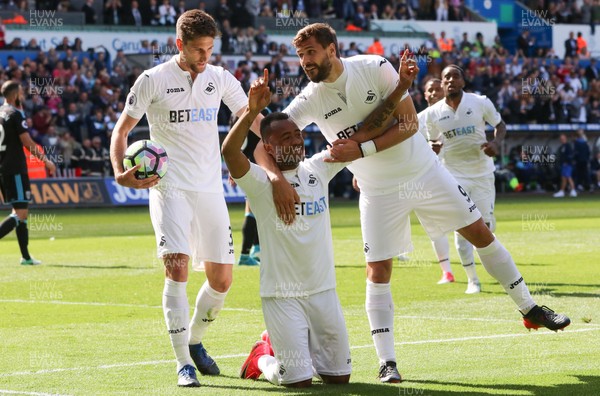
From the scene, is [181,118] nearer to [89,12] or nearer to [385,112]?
[385,112]

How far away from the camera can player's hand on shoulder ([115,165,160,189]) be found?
773cm

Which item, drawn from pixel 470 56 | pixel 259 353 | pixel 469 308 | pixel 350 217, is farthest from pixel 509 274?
pixel 470 56

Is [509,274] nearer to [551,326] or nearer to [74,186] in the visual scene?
[551,326]

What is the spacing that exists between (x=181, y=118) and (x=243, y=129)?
1.13 m

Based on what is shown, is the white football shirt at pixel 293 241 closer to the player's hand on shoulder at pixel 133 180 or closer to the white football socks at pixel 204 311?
the player's hand on shoulder at pixel 133 180

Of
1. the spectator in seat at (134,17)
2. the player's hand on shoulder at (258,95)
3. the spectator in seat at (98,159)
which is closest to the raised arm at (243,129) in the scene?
the player's hand on shoulder at (258,95)

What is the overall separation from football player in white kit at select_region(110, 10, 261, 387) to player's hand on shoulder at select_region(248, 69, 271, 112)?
103 centimetres

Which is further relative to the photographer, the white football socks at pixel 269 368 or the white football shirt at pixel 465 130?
the white football shirt at pixel 465 130

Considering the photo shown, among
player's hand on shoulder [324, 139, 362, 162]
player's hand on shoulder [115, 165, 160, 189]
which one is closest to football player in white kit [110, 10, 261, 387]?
player's hand on shoulder [115, 165, 160, 189]

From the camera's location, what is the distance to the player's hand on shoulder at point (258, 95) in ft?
23.7

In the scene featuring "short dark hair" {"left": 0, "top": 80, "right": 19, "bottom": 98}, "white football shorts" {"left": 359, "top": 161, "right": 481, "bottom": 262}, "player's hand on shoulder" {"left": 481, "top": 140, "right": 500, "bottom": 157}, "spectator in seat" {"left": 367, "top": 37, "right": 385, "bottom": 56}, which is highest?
"short dark hair" {"left": 0, "top": 80, "right": 19, "bottom": 98}

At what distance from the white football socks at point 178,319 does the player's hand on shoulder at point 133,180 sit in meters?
0.79

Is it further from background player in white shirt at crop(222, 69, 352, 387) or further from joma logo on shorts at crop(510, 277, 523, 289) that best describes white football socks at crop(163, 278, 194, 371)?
joma logo on shorts at crop(510, 277, 523, 289)

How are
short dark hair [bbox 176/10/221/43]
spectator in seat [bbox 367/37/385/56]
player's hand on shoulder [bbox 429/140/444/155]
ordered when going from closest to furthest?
short dark hair [bbox 176/10/221/43], player's hand on shoulder [bbox 429/140/444/155], spectator in seat [bbox 367/37/385/56]
